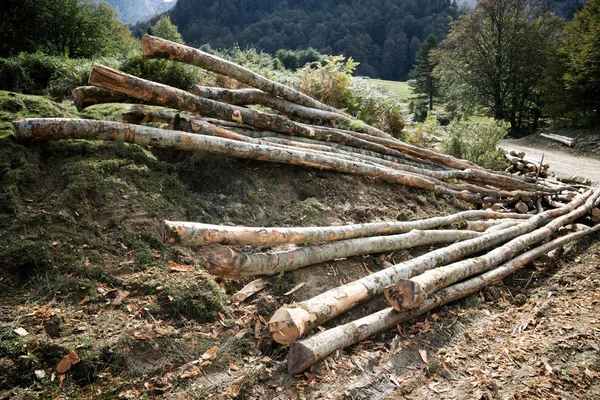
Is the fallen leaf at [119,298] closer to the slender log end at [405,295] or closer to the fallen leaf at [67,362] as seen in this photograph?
the fallen leaf at [67,362]

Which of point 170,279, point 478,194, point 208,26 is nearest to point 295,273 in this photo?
point 170,279

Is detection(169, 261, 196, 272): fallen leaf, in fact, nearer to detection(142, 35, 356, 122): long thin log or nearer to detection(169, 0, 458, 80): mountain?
detection(142, 35, 356, 122): long thin log

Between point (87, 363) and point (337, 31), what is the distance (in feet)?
376

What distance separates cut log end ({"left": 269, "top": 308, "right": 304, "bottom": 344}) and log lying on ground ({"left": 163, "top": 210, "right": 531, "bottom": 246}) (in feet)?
2.40

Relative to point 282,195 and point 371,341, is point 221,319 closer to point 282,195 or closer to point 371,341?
point 371,341

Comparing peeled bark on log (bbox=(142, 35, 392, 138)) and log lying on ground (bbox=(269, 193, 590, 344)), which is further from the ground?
peeled bark on log (bbox=(142, 35, 392, 138))

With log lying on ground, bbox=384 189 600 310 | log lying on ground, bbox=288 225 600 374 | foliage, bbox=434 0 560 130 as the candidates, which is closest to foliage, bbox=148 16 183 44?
foliage, bbox=434 0 560 130

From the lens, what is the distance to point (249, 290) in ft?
12.4

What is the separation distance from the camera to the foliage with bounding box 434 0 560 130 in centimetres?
2545

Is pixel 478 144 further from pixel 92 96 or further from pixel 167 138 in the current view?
pixel 92 96

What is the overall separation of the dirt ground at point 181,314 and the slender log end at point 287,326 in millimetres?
265

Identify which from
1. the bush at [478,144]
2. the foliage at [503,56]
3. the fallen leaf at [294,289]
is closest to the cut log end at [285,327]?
the fallen leaf at [294,289]

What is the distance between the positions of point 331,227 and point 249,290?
117 centimetres

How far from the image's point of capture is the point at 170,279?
11.4 ft
